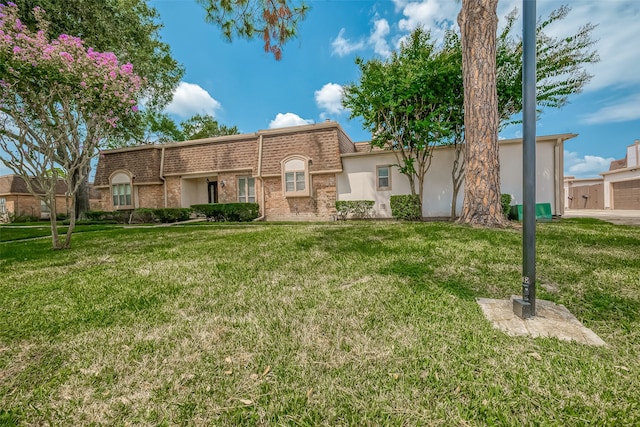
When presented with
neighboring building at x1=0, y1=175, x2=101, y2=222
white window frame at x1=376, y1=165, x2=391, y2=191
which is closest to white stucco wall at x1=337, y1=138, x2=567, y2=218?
white window frame at x1=376, y1=165, x2=391, y2=191

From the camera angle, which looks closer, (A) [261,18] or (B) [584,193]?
(A) [261,18]

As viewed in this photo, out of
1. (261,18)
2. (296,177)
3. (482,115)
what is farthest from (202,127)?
(482,115)

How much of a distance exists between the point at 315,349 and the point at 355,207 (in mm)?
10028

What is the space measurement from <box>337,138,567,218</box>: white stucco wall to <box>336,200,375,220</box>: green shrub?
0.46 m

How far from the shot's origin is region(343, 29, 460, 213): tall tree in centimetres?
866

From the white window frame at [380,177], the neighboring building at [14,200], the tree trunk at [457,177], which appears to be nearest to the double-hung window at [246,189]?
the white window frame at [380,177]

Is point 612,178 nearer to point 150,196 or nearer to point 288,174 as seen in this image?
point 288,174

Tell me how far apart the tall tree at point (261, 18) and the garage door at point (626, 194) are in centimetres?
2245

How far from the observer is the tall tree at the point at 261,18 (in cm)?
583

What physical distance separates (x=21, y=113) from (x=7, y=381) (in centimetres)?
604

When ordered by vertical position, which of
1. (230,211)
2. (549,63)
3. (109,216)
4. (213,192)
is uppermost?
(549,63)

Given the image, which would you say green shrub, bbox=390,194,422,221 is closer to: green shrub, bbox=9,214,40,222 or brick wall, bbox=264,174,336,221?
brick wall, bbox=264,174,336,221

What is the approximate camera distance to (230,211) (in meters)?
12.6

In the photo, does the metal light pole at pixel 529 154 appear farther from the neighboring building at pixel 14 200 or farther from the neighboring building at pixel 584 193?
the neighboring building at pixel 14 200
